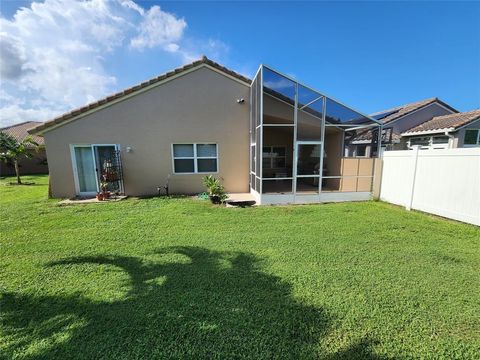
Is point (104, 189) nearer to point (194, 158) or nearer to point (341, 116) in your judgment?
point (194, 158)

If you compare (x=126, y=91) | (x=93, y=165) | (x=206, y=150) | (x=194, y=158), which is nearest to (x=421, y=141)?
(x=206, y=150)

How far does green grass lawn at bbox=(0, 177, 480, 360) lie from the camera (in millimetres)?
2371

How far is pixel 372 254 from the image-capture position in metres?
4.46

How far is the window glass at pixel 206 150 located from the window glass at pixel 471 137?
14.9 metres

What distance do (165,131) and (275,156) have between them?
6.43 m

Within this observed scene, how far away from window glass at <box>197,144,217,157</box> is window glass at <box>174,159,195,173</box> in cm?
58

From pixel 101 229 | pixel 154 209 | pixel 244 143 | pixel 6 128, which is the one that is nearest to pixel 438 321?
pixel 101 229

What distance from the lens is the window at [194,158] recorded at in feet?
34.1

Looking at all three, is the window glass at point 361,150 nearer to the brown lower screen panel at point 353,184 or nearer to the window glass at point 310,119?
the brown lower screen panel at point 353,184

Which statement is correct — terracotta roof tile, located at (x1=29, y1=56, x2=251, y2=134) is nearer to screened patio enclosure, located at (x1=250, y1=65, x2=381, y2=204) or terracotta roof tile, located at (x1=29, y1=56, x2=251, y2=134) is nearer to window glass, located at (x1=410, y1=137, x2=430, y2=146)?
screened patio enclosure, located at (x1=250, y1=65, x2=381, y2=204)

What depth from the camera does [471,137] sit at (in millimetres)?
12875

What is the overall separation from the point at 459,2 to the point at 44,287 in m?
14.1

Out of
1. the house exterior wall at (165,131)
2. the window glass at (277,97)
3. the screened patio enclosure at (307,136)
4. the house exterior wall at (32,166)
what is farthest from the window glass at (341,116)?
Result: the house exterior wall at (32,166)

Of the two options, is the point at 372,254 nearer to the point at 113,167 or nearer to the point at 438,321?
the point at 438,321
